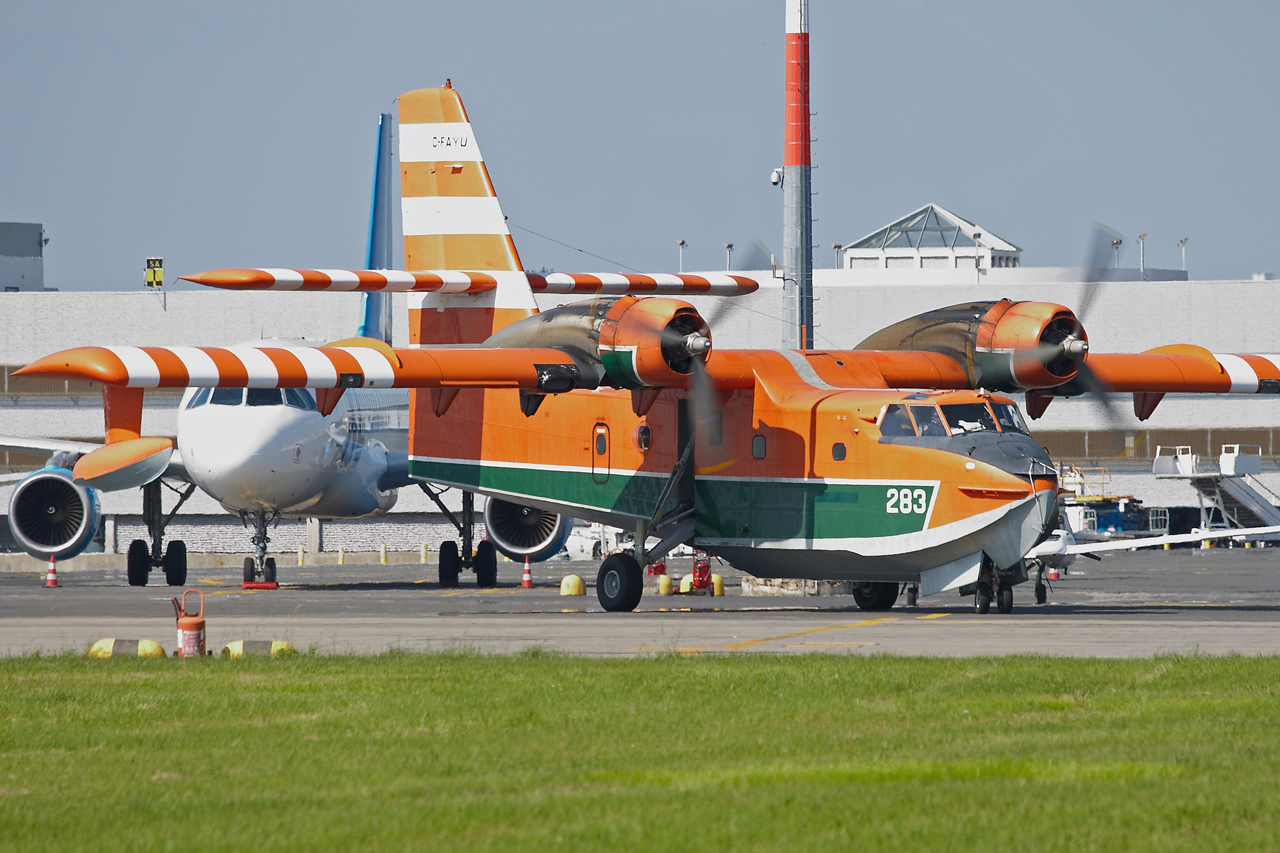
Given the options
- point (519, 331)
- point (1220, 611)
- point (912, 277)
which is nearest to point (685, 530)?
point (519, 331)

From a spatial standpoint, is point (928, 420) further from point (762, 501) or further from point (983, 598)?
point (762, 501)

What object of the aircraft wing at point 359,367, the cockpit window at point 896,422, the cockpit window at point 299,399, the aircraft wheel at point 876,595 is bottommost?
the aircraft wheel at point 876,595

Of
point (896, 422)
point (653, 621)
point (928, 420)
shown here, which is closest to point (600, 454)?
point (653, 621)

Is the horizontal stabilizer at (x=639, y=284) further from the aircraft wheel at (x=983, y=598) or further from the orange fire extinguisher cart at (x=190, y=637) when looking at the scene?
the orange fire extinguisher cart at (x=190, y=637)

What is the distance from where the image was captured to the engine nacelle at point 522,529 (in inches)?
1179

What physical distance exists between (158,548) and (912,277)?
47007 millimetres

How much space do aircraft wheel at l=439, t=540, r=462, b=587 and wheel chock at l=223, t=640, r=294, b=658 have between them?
53.5 ft

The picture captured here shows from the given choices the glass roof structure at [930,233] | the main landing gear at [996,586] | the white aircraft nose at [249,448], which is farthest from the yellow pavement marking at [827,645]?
the glass roof structure at [930,233]

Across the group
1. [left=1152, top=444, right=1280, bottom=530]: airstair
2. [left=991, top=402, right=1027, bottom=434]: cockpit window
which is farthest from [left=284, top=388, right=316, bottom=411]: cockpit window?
[left=1152, top=444, right=1280, bottom=530]: airstair

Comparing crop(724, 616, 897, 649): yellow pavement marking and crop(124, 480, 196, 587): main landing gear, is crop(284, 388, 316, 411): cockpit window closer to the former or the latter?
crop(124, 480, 196, 587): main landing gear

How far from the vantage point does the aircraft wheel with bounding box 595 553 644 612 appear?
68.1 ft

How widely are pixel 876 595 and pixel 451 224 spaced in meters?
10.1

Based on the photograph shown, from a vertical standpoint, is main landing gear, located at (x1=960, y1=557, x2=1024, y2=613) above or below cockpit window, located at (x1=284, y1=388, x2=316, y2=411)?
below

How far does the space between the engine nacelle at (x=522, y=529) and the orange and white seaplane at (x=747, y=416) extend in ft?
17.1
